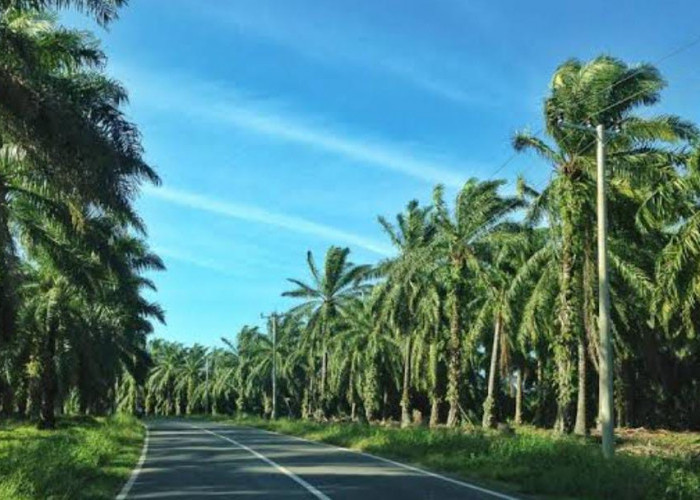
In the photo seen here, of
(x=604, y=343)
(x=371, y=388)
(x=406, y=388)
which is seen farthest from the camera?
(x=371, y=388)

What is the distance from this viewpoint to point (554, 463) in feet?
58.0

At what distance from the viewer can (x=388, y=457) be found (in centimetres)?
2623

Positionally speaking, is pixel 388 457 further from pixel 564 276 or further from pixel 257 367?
pixel 257 367

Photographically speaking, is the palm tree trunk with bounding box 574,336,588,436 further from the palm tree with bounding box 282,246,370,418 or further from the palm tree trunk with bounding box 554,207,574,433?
the palm tree with bounding box 282,246,370,418

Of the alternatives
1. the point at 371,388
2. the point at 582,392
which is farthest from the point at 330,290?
the point at 582,392

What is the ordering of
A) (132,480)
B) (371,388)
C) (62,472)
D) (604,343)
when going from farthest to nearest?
(371,388) < (132,480) < (604,343) < (62,472)

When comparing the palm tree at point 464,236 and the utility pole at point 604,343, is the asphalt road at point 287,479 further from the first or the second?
the palm tree at point 464,236

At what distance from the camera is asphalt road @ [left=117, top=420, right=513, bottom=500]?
51.0ft

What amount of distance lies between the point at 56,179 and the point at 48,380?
26232 millimetres

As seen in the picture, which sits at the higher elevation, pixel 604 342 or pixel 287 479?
pixel 604 342

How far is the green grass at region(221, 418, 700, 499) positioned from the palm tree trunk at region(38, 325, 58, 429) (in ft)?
51.7

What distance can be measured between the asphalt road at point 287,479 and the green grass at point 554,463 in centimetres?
110

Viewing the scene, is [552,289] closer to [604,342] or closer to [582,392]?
[582,392]

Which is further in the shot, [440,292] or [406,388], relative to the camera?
[406,388]
